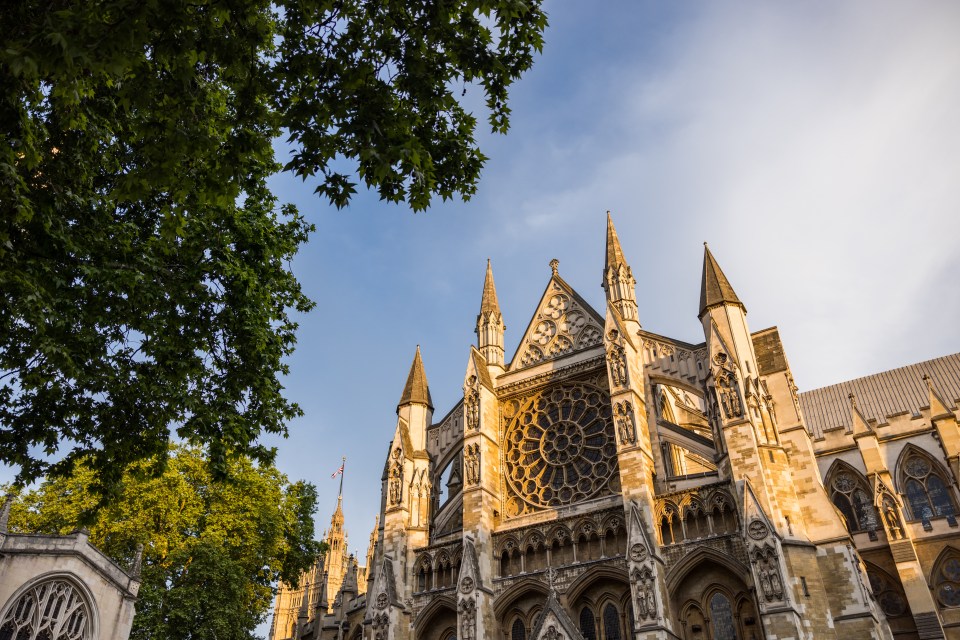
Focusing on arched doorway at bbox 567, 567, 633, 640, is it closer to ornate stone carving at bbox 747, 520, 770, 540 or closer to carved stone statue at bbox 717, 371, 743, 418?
ornate stone carving at bbox 747, 520, 770, 540

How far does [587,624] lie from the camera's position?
19.6 metres

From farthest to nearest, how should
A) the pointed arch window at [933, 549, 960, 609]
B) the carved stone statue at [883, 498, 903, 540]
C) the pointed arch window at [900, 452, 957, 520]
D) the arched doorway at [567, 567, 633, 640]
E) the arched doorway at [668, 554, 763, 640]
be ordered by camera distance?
the pointed arch window at [900, 452, 957, 520], the carved stone statue at [883, 498, 903, 540], the pointed arch window at [933, 549, 960, 609], the arched doorway at [567, 567, 633, 640], the arched doorway at [668, 554, 763, 640]

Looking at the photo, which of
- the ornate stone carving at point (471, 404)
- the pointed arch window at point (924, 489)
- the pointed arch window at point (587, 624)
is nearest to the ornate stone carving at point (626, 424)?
the pointed arch window at point (587, 624)

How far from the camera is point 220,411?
11977mm

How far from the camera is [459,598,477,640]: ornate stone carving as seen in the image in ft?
64.5

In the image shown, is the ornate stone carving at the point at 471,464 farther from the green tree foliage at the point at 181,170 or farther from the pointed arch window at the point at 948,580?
the pointed arch window at the point at 948,580

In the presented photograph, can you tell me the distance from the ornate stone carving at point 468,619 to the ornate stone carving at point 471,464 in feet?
12.0

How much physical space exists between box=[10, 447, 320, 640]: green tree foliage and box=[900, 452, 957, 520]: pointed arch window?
23.1 metres

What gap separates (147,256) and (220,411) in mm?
2797

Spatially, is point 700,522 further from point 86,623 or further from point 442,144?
point 86,623

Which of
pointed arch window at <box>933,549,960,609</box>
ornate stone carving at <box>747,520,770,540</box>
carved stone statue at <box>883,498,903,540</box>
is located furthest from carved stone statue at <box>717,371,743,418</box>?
pointed arch window at <box>933,549,960,609</box>

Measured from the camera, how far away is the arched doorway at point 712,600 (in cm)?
1758

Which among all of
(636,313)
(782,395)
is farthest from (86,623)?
(782,395)

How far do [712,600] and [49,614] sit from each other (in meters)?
16.3
